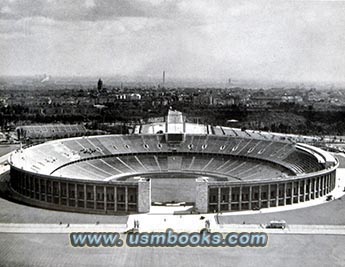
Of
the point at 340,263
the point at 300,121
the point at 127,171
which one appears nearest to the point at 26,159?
the point at 127,171

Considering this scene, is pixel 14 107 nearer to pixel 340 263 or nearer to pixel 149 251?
pixel 149 251

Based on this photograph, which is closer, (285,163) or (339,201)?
(339,201)

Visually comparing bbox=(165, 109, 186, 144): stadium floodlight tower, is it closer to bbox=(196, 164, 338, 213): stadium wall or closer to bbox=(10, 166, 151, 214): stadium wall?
bbox=(196, 164, 338, 213): stadium wall

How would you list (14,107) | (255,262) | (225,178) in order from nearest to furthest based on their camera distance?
(255,262) → (225,178) → (14,107)

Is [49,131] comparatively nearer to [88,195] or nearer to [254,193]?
[88,195]

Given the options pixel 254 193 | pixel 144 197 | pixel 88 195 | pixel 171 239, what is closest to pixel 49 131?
pixel 88 195

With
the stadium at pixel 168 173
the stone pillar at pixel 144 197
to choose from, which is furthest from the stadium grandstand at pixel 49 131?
the stone pillar at pixel 144 197
